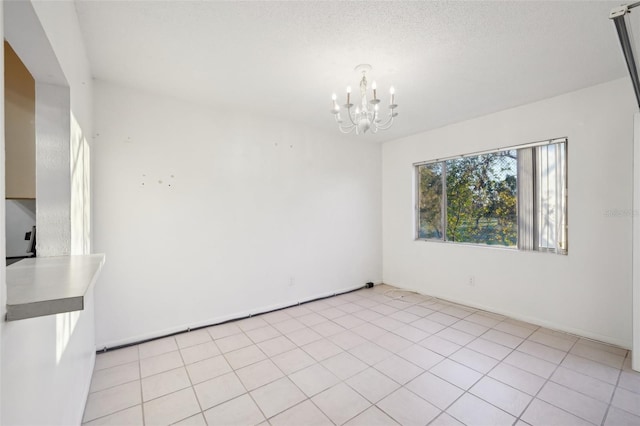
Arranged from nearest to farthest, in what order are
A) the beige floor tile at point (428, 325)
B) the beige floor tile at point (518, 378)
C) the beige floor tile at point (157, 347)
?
1. the beige floor tile at point (518, 378)
2. the beige floor tile at point (157, 347)
3. the beige floor tile at point (428, 325)

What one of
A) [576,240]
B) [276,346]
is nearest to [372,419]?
[276,346]

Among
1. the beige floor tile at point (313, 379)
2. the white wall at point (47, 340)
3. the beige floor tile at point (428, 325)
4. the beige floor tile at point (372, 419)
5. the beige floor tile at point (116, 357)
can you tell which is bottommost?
the beige floor tile at point (372, 419)

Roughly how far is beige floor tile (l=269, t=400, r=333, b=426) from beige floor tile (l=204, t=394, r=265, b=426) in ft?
0.39

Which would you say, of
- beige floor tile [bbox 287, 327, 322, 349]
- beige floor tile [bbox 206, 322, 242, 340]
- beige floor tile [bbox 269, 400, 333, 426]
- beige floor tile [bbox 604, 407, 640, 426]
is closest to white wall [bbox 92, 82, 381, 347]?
beige floor tile [bbox 206, 322, 242, 340]

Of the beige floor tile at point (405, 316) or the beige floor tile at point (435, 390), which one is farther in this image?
the beige floor tile at point (405, 316)

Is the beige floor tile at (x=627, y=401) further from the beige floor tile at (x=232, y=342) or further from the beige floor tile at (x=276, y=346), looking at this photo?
the beige floor tile at (x=232, y=342)

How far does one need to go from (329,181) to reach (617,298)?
11.3ft

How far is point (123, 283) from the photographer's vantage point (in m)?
2.69

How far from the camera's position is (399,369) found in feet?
7.60

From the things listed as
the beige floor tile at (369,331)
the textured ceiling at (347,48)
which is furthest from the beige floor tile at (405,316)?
the textured ceiling at (347,48)

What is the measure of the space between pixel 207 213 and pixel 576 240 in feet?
13.2

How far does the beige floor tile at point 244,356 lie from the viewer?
2416mm

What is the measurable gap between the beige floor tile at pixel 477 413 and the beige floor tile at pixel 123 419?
2.05m

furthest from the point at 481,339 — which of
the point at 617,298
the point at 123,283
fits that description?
the point at 123,283
